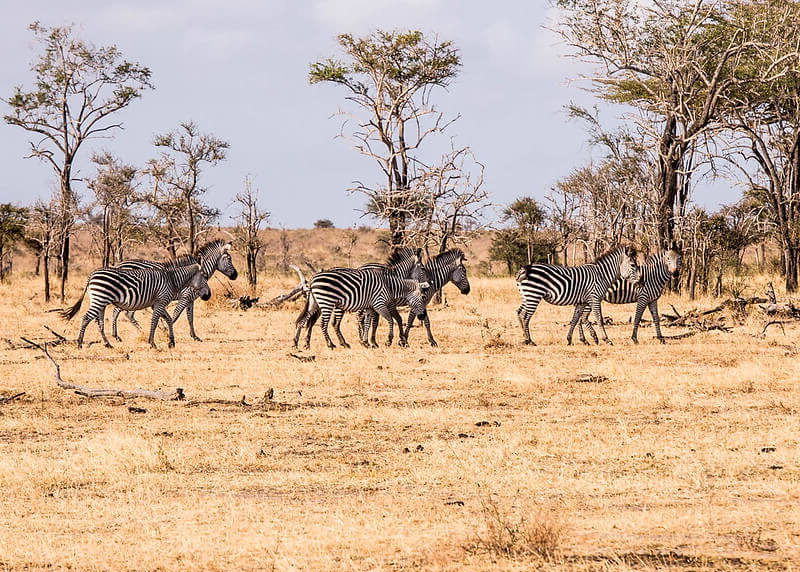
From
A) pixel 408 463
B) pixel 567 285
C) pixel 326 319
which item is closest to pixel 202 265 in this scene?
pixel 326 319

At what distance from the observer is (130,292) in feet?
59.2

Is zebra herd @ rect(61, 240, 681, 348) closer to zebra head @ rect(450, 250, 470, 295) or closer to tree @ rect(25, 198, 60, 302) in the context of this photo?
zebra head @ rect(450, 250, 470, 295)

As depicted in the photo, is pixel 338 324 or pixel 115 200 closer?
pixel 338 324

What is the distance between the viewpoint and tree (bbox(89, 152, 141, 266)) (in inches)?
1510

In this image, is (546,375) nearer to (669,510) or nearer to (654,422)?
(654,422)

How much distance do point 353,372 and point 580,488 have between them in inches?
276

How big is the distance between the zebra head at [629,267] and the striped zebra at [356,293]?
12.0ft

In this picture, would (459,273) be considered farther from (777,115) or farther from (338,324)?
(777,115)

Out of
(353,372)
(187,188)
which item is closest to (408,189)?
(187,188)

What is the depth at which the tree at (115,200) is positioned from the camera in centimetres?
3834

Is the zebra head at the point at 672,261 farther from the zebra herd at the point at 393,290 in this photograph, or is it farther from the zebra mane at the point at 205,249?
the zebra mane at the point at 205,249

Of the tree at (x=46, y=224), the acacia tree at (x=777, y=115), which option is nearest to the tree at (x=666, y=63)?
the acacia tree at (x=777, y=115)

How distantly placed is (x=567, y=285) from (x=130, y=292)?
789cm

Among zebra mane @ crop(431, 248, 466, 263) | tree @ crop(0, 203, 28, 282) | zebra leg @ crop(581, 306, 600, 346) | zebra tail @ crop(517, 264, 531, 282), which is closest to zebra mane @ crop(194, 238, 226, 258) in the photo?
zebra mane @ crop(431, 248, 466, 263)
